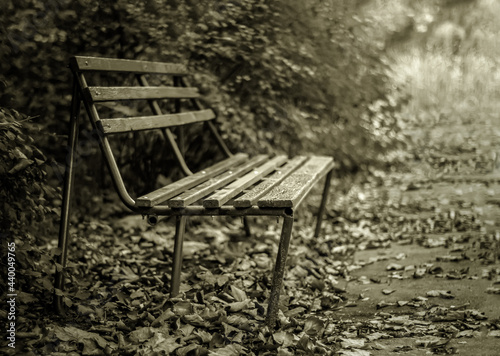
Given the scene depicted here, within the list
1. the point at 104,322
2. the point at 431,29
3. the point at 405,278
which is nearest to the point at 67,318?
the point at 104,322

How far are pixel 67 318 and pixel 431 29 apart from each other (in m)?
11.5

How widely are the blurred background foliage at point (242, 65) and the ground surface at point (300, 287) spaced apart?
0.61 metres

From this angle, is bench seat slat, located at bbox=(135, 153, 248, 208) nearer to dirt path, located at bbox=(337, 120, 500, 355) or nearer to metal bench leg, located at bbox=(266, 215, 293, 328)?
metal bench leg, located at bbox=(266, 215, 293, 328)

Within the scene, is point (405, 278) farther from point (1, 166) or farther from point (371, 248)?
point (1, 166)

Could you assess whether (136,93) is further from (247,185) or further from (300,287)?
(300,287)

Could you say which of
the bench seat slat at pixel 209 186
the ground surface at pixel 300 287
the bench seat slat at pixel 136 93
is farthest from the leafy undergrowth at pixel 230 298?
the bench seat slat at pixel 136 93

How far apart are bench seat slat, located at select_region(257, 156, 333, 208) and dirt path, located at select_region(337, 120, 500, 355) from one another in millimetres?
673

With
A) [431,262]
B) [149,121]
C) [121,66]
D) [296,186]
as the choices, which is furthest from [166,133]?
[431,262]

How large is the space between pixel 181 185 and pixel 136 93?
62cm

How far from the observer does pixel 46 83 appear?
371cm

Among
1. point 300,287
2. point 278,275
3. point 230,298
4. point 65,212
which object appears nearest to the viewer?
point 278,275

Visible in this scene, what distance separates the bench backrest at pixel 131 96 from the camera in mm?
2652

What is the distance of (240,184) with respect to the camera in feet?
9.77

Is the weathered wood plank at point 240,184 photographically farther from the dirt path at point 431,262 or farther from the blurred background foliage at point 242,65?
the dirt path at point 431,262
